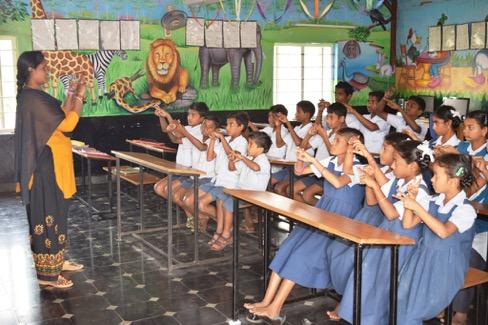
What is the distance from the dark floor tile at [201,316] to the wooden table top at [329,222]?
2.56ft

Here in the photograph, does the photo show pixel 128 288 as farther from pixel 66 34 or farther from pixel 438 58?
pixel 438 58

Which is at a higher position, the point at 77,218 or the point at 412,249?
the point at 412,249

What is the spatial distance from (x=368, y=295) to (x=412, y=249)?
0.33 m

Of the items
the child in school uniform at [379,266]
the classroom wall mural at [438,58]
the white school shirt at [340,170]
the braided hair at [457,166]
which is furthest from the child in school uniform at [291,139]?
the classroom wall mural at [438,58]

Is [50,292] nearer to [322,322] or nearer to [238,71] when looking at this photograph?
[322,322]

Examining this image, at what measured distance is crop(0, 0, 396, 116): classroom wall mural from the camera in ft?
25.9

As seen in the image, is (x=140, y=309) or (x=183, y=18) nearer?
(x=140, y=309)

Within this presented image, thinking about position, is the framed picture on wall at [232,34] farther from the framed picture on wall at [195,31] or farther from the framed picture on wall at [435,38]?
the framed picture on wall at [435,38]

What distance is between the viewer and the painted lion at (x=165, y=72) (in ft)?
27.4

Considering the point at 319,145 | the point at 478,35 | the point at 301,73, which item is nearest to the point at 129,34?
the point at 301,73

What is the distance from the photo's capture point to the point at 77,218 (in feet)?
20.5

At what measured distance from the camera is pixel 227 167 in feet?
16.7

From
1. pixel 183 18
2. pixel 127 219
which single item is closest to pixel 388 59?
pixel 183 18

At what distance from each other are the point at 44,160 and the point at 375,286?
2.42 m
